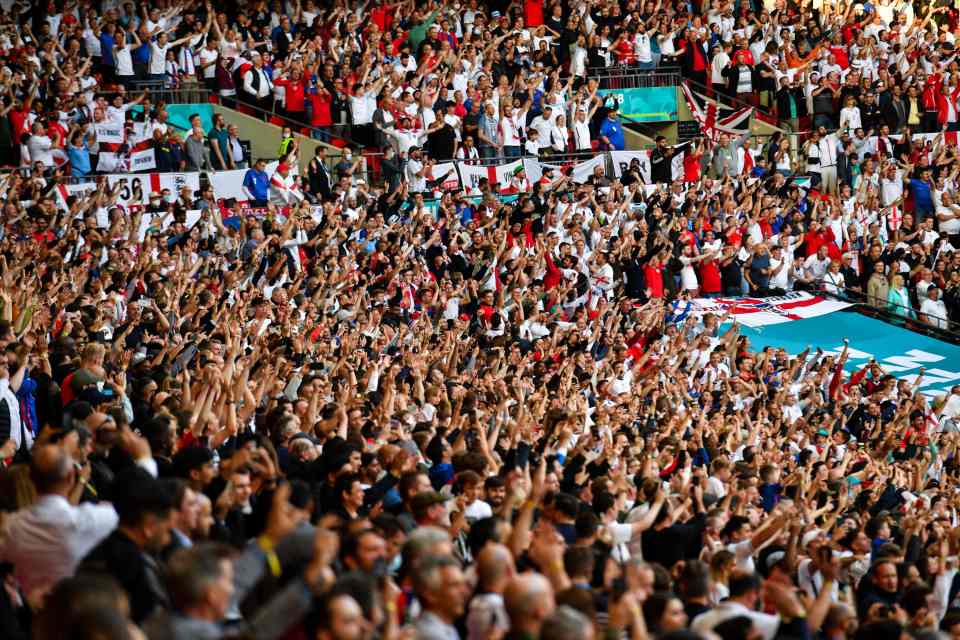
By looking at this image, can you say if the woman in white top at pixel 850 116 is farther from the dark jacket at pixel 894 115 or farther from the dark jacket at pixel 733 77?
the dark jacket at pixel 733 77

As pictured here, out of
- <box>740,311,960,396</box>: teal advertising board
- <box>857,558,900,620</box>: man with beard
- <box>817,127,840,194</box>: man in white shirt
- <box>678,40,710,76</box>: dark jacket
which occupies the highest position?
<box>678,40,710,76</box>: dark jacket

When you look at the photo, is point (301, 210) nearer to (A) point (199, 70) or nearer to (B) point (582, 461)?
(A) point (199, 70)

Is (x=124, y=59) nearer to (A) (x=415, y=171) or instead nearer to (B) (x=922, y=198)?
(A) (x=415, y=171)

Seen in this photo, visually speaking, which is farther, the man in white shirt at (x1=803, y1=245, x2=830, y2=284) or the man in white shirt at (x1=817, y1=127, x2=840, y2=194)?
the man in white shirt at (x1=817, y1=127, x2=840, y2=194)

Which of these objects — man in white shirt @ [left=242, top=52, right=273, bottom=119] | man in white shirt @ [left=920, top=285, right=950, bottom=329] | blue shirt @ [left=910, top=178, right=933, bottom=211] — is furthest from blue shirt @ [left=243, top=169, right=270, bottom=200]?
blue shirt @ [left=910, top=178, right=933, bottom=211]

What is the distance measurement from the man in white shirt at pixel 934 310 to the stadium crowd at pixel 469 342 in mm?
90

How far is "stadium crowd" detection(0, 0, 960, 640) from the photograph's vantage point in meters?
5.09

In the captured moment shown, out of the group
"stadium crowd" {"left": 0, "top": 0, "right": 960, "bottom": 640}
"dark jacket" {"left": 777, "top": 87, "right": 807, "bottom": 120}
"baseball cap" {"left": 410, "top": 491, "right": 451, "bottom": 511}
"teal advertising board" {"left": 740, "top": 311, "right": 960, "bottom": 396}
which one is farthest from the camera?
"dark jacket" {"left": 777, "top": 87, "right": 807, "bottom": 120}

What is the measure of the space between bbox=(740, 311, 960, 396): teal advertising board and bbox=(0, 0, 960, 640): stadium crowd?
0.78 m

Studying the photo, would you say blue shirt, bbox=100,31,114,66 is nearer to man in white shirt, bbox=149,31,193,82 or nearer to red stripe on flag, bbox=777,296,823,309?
man in white shirt, bbox=149,31,193,82

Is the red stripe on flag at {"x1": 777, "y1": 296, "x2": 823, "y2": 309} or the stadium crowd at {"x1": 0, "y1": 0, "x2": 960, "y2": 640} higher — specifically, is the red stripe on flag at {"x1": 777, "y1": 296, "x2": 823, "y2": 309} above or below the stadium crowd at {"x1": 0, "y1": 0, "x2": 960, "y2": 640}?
below

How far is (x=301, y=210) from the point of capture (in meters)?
17.5

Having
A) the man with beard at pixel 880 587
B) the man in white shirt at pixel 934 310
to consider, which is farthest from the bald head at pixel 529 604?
the man in white shirt at pixel 934 310

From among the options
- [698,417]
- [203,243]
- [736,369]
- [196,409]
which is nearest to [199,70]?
[203,243]
